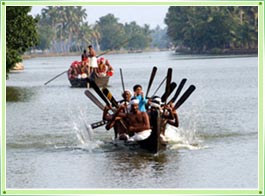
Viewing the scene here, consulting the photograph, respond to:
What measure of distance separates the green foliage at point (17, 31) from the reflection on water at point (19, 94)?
1087mm

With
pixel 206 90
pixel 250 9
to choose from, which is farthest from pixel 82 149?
pixel 250 9

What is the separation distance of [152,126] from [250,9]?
8119cm

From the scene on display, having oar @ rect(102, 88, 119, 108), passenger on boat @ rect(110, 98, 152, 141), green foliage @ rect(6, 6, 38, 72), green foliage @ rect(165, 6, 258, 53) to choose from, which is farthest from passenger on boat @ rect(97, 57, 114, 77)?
green foliage @ rect(165, 6, 258, 53)

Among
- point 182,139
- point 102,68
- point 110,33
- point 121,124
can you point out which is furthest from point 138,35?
point 121,124

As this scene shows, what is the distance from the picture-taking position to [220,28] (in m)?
96.7

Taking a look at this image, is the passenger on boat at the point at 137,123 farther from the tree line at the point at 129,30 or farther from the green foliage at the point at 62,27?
the green foliage at the point at 62,27

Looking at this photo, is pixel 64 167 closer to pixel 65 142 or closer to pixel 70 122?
pixel 65 142

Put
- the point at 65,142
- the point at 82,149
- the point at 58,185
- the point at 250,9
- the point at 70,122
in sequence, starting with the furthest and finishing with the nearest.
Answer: the point at 250,9 → the point at 70,122 → the point at 65,142 → the point at 82,149 → the point at 58,185

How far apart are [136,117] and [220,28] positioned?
8082 cm

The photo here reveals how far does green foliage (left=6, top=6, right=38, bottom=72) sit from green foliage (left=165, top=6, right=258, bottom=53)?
59344mm

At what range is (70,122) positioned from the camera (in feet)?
78.3

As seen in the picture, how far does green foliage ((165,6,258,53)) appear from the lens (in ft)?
307

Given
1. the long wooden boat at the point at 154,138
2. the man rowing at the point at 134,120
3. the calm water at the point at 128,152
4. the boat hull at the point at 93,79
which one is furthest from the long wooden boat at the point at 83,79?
the long wooden boat at the point at 154,138

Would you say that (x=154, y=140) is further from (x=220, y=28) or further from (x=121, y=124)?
(x=220, y=28)
